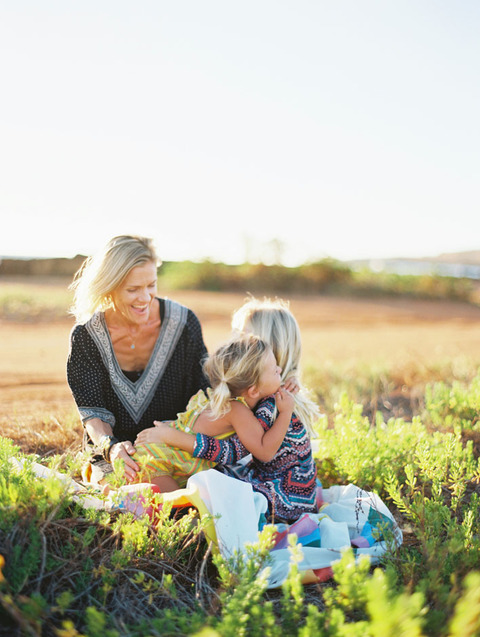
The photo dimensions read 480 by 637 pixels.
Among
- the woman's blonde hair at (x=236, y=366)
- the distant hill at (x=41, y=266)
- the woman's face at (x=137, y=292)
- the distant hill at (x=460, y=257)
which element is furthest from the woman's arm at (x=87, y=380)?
the distant hill at (x=460, y=257)

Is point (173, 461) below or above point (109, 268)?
below

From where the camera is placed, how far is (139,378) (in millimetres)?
3965

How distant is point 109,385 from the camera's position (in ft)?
12.8

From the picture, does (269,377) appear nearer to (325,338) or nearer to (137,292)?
(137,292)

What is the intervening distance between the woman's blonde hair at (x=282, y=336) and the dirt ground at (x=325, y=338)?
1.32 meters

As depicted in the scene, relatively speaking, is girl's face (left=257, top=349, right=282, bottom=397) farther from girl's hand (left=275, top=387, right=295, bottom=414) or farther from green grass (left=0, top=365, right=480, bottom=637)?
green grass (left=0, top=365, right=480, bottom=637)

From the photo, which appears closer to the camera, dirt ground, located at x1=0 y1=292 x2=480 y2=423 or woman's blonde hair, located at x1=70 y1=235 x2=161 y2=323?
woman's blonde hair, located at x1=70 y1=235 x2=161 y2=323

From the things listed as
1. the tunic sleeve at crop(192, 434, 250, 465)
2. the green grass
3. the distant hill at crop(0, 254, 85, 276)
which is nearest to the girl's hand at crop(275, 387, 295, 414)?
the tunic sleeve at crop(192, 434, 250, 465)

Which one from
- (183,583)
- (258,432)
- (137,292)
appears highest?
(137,292)

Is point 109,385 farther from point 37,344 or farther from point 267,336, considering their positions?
point 37,344

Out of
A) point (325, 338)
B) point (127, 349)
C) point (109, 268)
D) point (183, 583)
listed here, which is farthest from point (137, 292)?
point (325, 338)

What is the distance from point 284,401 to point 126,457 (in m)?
0.90

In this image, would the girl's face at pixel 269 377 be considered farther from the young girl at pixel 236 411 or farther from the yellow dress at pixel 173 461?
the yellow dress at pixel 173 461

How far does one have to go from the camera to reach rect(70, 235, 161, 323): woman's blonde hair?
3.66 metres
